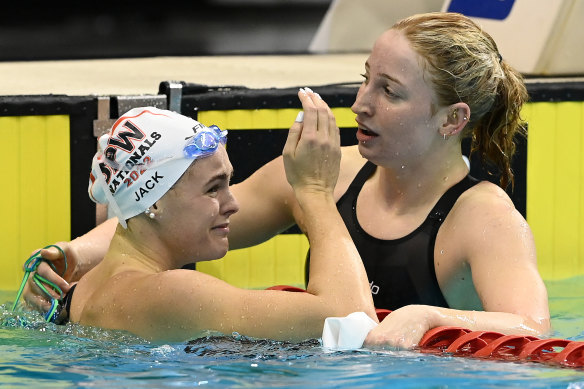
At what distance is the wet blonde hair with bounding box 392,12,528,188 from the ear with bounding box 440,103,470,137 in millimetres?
19

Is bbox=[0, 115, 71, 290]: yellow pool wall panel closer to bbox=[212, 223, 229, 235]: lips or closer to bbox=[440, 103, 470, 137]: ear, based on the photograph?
bbox=[212, 223, 229, 235]: lips

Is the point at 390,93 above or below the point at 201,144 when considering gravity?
above

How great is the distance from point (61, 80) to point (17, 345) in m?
2.47

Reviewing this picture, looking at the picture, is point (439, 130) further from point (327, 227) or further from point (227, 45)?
point (227, 45)

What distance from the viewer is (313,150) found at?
8.75ft

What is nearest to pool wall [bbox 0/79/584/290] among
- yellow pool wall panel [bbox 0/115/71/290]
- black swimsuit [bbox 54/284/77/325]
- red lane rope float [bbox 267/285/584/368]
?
yellow pool wall panel [bbox 0/115/71/290]

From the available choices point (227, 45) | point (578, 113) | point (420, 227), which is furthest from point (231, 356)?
point (227, 45)

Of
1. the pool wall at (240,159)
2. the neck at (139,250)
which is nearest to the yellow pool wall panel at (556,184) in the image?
the pool wall at (240,159)

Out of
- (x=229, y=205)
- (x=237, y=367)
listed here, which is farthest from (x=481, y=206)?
(x=237, y=367)

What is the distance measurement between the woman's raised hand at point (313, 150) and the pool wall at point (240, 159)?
4.94 ft

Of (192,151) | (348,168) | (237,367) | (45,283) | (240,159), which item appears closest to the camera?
(237,367)

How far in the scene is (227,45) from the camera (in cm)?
858

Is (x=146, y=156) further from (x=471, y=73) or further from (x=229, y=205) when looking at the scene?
(x=471, y=73)

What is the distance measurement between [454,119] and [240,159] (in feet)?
5.14
